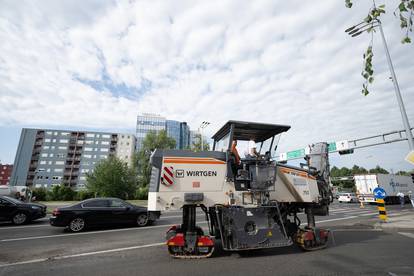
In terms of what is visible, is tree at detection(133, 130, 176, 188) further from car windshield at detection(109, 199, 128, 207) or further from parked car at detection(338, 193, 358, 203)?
car windshield at detection(109, 199, 128, 207)

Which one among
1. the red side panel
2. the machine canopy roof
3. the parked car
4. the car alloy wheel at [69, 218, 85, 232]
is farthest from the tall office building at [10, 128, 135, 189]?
the red side panel

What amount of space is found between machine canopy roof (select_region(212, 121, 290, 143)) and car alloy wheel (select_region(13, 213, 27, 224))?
11.1 m

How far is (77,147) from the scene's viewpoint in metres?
78.3

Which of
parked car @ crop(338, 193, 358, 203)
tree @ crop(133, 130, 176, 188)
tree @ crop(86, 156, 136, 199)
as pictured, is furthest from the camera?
tree @ crop(133, 130, 176, 188)

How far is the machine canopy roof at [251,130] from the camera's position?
5.89 m

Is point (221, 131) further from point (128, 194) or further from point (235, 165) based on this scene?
point (128, 194)

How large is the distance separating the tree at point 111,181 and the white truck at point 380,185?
3283 cm

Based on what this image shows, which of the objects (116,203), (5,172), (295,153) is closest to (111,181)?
(116,203)

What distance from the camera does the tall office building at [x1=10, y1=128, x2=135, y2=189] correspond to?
72062mm

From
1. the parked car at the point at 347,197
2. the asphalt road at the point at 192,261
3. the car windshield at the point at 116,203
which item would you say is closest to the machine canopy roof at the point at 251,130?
the asphalt road at the point at 192,261

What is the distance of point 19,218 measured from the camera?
10.9 metres

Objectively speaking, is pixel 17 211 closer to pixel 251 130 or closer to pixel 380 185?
pixel 251 130

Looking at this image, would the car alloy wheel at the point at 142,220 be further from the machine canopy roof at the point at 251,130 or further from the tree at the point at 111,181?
the tree at the point at 111,181

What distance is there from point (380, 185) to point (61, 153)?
87.1 metres
